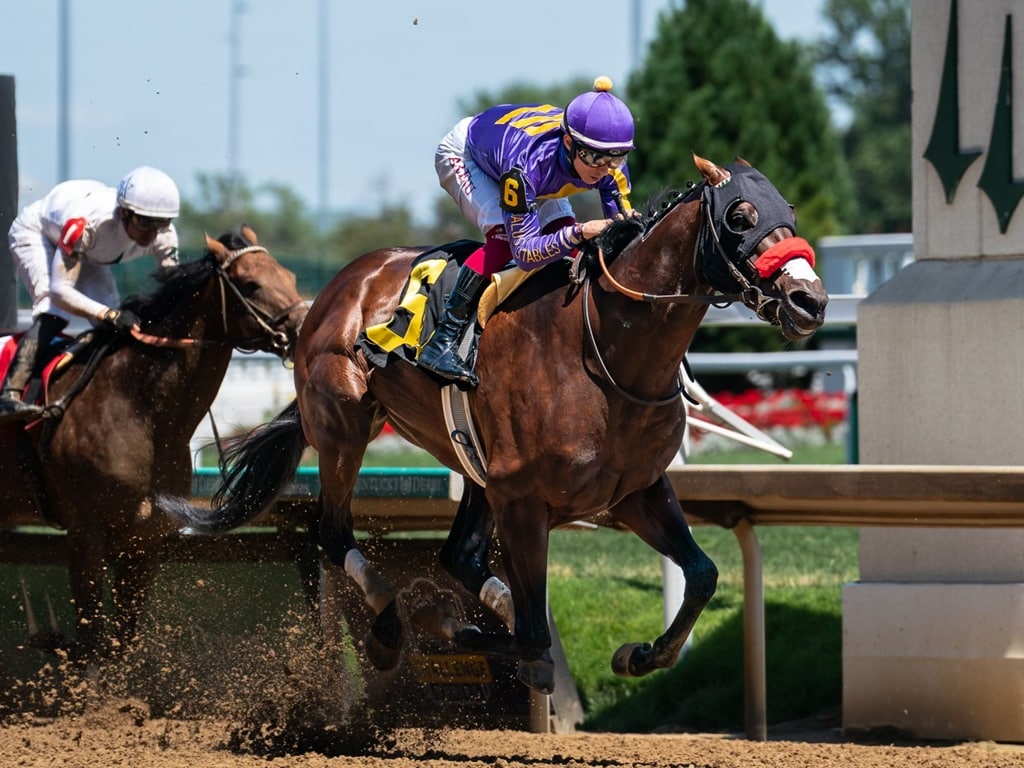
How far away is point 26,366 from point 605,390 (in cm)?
314

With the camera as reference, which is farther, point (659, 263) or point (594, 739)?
point (594, 739)

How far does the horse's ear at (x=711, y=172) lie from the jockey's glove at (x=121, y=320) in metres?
3.13

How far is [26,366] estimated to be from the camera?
23.4 ft

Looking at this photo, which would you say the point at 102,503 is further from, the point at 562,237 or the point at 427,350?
the point at 562,237

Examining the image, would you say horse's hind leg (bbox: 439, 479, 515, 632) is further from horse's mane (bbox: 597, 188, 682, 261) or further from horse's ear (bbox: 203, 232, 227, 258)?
horse's ear (bbox: 203, 232, 227, 258)

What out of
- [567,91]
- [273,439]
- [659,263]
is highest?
[567,91]

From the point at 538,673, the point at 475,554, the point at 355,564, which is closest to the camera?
the point at 538,673

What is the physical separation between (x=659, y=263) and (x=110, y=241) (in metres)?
3.18

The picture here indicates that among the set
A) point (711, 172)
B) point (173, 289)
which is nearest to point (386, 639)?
point (173, 289)

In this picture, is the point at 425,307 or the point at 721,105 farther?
the point at 721,105

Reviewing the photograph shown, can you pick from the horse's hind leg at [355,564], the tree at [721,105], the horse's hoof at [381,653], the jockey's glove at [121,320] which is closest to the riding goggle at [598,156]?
the horse's hind leg at [355,564]

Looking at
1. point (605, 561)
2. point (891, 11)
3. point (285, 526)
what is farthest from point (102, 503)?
point (891, 11)

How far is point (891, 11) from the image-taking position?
62062 mm

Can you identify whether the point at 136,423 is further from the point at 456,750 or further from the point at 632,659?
the point at 632,659
